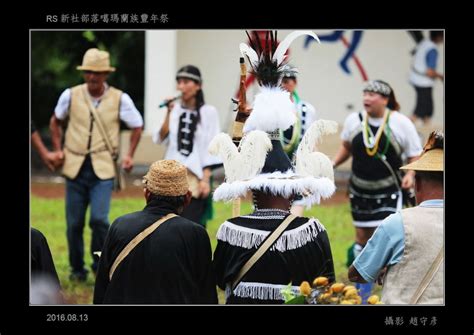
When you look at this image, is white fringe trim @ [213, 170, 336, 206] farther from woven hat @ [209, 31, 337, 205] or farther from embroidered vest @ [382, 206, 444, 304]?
embroidered vest @ [382, 206, 444, 304]

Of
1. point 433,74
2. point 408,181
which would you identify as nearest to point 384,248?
point 408,181

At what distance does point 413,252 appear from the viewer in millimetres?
5992

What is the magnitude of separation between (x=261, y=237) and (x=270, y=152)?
490mm

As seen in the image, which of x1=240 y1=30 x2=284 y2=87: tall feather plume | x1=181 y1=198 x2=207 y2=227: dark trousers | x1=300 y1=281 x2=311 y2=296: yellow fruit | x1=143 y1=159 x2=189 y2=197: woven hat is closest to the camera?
x1=300 y1=281 x2=311 y2=296: yellow fruit

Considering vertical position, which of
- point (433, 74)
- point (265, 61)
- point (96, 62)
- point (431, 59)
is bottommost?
point (265, 61)

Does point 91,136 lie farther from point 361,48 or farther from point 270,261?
point 361,48

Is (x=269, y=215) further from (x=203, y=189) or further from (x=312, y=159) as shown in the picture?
(x=203, y=189)

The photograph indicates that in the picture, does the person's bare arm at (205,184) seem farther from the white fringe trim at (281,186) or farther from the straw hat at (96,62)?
the white fringe trim at (281,186)

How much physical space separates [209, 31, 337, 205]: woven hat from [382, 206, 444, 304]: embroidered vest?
51 cm

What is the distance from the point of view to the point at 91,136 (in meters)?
10.4

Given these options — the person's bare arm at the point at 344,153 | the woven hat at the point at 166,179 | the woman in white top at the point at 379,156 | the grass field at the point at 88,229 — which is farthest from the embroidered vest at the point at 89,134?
the woven hat at the point at 166,179

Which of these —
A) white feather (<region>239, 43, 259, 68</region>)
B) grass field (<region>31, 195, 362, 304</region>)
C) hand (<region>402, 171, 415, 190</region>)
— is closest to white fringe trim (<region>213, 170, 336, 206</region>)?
white feather (<region>239, 43, 259, 68</region>)

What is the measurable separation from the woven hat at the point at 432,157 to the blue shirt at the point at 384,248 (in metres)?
0.19

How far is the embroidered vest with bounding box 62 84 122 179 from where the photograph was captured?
10344 mm
